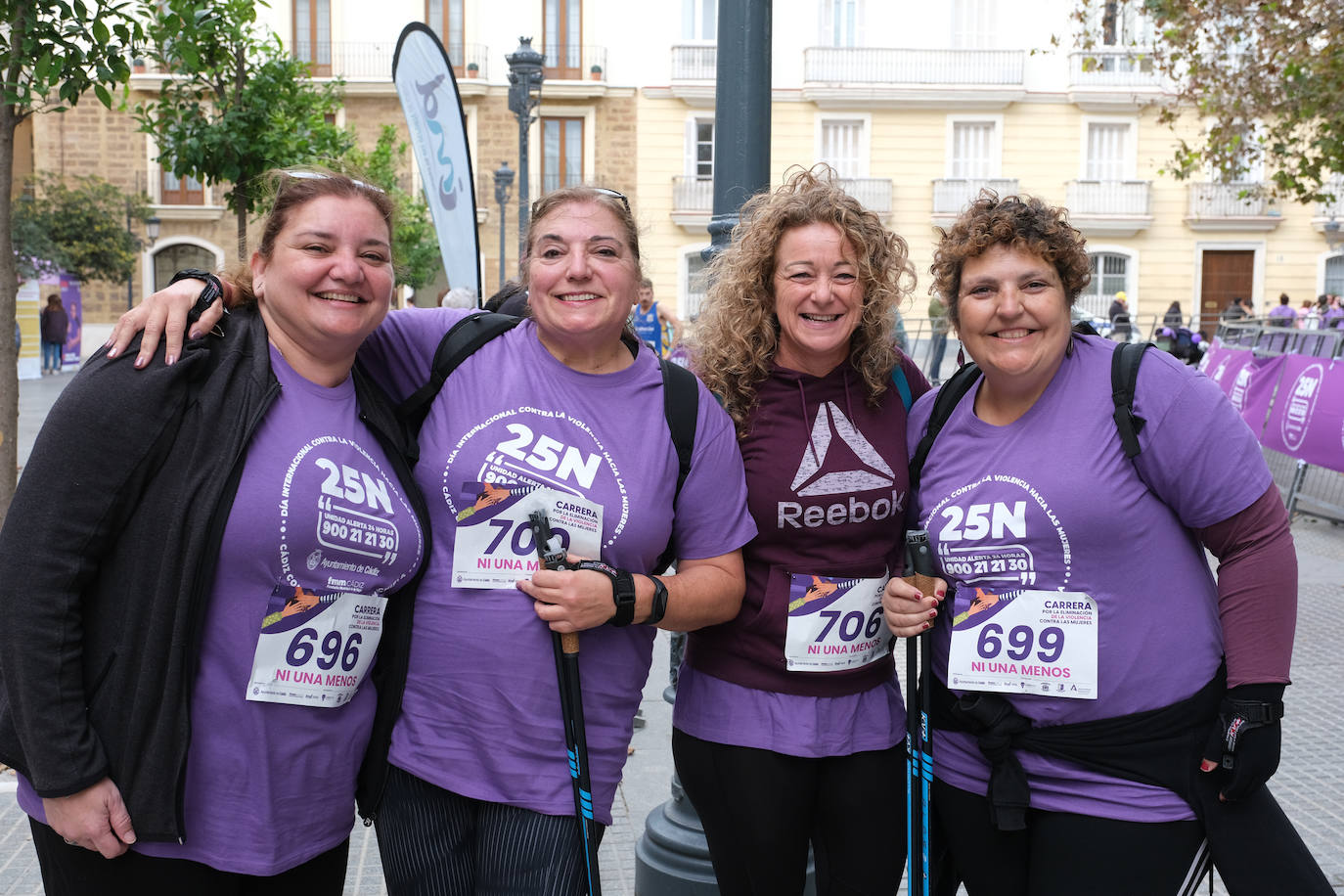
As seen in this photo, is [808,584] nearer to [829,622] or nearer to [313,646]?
[829,622]

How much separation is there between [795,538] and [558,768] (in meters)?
0.74

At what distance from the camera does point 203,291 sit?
235 centimetres

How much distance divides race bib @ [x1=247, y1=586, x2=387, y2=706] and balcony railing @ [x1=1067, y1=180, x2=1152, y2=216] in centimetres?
3276

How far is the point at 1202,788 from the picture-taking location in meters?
2.45

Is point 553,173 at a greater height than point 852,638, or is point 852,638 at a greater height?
point 553,173

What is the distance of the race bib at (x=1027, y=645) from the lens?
97.8 inches

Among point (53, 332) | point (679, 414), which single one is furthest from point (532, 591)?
point (53, 332)

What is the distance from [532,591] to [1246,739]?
4.69ft

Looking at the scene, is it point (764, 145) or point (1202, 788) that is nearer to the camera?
point (1202, 788)

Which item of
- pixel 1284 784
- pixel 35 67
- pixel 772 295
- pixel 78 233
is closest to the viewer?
pixel 772 295

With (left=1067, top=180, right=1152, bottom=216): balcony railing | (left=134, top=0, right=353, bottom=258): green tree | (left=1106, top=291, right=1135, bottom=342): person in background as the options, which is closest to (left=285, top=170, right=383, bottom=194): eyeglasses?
(left=134, top=0, right=353, bottom=258): green tree

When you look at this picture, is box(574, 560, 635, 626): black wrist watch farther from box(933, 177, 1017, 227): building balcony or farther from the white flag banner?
box(933, 177, 1017, 227): building balcony

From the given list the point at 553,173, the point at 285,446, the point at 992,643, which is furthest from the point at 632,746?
the point at 553,173

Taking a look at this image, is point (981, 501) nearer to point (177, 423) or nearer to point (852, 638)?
point (852, 638)
